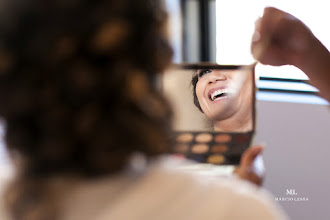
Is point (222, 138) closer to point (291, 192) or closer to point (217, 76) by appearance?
point (217, 76)

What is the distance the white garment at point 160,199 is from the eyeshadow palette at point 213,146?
0.50 metres

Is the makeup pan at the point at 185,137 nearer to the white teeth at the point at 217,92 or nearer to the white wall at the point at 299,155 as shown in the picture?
the white teeth at the point at 217,92

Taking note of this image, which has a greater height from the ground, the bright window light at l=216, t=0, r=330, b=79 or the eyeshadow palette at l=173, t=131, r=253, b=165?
the bright window light at l=216, t=0, r=330, b=79

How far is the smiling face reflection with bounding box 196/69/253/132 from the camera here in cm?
91

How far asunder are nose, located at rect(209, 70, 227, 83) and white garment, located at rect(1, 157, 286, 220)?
595 mm

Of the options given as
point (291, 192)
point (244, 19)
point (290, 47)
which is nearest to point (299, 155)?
point (291, 192)

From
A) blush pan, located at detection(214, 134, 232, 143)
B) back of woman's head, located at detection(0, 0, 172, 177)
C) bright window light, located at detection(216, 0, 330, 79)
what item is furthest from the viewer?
bright window light, located at detection(216, 0, 330, 79)

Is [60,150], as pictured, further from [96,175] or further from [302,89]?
[302,89]

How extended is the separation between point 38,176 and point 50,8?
0.11 m

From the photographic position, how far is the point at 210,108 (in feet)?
3.15

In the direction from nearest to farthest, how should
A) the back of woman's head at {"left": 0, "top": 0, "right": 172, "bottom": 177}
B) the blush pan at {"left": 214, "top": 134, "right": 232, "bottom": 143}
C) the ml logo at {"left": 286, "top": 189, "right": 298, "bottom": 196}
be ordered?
the back of woman's head at {"left": 0, "top": 0, "right": 172, "bottom": 177} < the blush pan at {"left": 214, "top": 134, "right": 232, "bottom": 143} < the ml logo at {"left": 286, "top": 189, "right": 298, "bottom": 196}

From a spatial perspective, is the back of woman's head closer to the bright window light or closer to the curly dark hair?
the curly dark hair

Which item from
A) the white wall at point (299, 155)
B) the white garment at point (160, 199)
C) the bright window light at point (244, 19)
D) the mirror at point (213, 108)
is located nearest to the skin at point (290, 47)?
the mirror at point (213, 108)

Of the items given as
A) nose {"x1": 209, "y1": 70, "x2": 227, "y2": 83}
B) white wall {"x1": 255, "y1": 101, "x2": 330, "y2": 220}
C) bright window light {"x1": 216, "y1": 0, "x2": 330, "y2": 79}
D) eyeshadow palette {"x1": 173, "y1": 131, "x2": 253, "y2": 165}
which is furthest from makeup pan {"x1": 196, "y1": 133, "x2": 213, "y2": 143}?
white wall {"x1": 255, "y1": 101, "x2": 330, "y2": 220}
